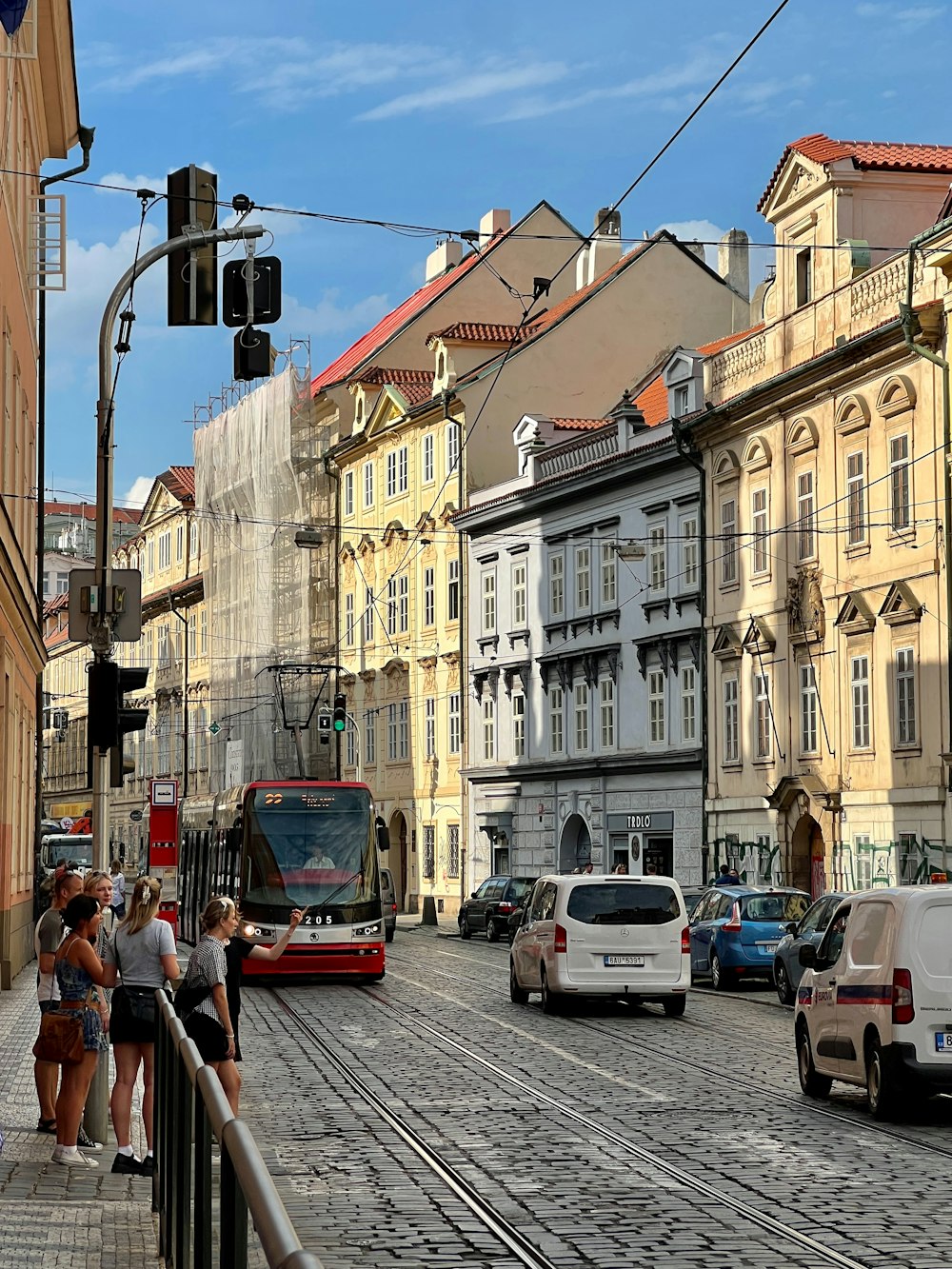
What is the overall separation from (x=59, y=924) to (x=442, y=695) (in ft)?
169

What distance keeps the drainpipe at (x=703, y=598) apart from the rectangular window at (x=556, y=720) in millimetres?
8915

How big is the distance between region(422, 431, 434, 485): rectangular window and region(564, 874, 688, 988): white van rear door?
4345 cm

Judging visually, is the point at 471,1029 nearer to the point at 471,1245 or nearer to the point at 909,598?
the point at 471,1245

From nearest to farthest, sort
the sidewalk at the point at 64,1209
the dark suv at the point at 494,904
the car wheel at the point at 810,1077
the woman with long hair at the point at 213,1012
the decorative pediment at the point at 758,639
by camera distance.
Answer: the sidewalk at the point at 64,1209, the woman with long hair at the point at 213,1012, the car wheel at the point at 810,1077, the decorative pediment at the point at 758,639, the dark suv at the point at 494,904

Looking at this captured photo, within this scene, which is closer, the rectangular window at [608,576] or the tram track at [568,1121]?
the tram track at [568,1121]

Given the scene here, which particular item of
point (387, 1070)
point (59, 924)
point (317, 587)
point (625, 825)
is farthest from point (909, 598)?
point (317, 587)

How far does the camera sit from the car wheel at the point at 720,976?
107ft

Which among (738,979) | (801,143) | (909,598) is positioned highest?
(801,143)

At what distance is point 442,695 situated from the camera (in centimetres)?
6800

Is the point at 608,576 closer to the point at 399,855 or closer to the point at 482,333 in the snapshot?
the point at 482,333

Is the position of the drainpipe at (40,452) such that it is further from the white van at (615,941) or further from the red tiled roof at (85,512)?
the red tiled roof at (85,512)

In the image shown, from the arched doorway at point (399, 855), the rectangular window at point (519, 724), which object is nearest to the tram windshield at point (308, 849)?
the rectangular window at point (519, 724)

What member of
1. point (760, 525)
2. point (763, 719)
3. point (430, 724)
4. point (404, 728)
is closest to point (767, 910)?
point (763, 719)

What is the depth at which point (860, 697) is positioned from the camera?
42062 mm
